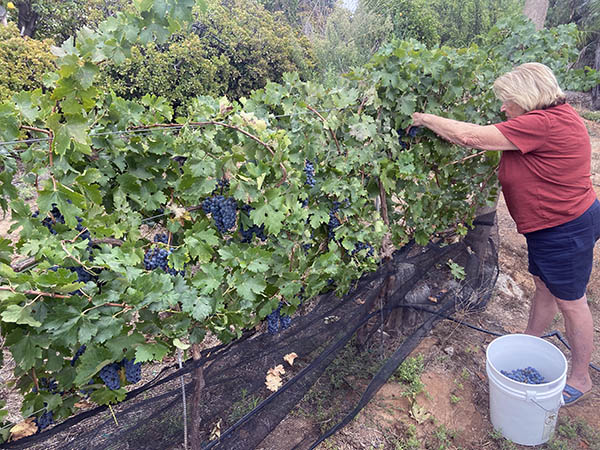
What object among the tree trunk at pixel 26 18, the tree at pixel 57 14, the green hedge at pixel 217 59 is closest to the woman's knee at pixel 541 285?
the green hedge at pixel 217 59

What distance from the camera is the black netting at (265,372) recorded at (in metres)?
1.66

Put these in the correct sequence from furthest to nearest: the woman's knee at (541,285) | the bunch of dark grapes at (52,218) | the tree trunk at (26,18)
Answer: the tree trunk at (26,18) → the woman's knee at (541,285) → the bunch of dark grapes at (52,218)

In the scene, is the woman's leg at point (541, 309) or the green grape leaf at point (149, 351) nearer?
the green grape leaf at point (149, 351)

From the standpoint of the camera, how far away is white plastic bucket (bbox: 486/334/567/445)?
7.20ft

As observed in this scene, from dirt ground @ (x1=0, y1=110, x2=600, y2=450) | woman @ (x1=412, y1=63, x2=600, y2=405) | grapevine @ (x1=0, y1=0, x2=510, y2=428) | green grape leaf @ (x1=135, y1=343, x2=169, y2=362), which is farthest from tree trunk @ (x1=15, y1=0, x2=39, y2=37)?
green grape leaf @ (x1=135, y1=343, x2=169, y2=362)

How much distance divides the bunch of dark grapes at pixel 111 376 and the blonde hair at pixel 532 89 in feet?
7.12

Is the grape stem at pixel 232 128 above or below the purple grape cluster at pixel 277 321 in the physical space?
above

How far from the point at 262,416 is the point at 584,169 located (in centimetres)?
205

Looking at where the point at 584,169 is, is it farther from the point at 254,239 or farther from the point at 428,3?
the point at 428,3

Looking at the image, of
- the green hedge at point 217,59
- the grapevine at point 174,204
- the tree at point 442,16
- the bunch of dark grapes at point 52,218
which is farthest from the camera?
the tree at point 442,16

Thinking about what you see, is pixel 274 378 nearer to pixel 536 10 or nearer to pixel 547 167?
pixel 547 167

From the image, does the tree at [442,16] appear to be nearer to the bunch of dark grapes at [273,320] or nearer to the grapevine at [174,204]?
the grapevine at [174,204]

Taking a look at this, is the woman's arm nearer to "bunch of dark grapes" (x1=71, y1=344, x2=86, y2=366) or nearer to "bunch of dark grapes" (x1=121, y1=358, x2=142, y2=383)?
"bunch of dark grapes" (x1=121, y1=358, x2=142, y2=383)

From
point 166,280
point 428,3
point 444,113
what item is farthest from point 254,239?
point 428,3
